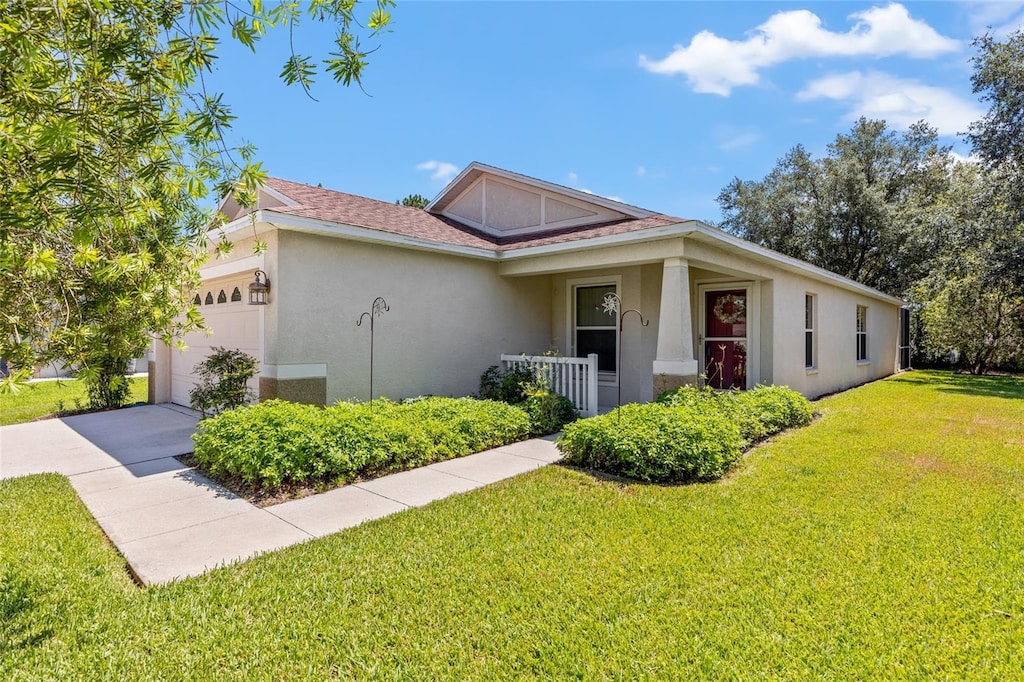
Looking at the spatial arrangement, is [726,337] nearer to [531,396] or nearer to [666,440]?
[531,396]

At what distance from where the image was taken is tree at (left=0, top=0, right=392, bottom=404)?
218cm

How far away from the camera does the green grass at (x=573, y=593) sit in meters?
2.62

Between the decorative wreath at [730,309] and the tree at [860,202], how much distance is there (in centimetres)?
1399

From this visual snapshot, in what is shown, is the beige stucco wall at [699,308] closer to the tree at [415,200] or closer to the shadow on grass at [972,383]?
the shadow on grass at [972,383]

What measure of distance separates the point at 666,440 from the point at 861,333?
47.3 feet

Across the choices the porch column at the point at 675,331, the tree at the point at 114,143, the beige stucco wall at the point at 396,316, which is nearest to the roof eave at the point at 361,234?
the beige stucco wall at the point at 396,316

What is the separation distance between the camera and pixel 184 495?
17.1 feet

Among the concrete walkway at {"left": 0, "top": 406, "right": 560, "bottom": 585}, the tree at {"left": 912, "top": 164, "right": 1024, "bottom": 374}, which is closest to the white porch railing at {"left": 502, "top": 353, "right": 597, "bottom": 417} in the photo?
the concrete walkway at {"left": 0, "top": 406, "right": 560, "bottom": 585}

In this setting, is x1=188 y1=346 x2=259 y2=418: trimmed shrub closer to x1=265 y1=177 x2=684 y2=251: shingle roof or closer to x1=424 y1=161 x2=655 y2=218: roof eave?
x1=265 y1=177 x2=684 y2=251: shingle roof

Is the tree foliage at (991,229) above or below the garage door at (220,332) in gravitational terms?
above

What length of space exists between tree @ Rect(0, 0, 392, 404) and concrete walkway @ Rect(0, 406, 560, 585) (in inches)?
65.7

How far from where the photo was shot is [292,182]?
9734 millimetres

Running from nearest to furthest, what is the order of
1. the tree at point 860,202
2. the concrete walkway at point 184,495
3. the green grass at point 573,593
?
the green grass at point 573,593, the concrete walkway at point 184,495, the tree at point 860,202

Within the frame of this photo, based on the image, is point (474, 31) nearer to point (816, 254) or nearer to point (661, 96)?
point (661, 96)
